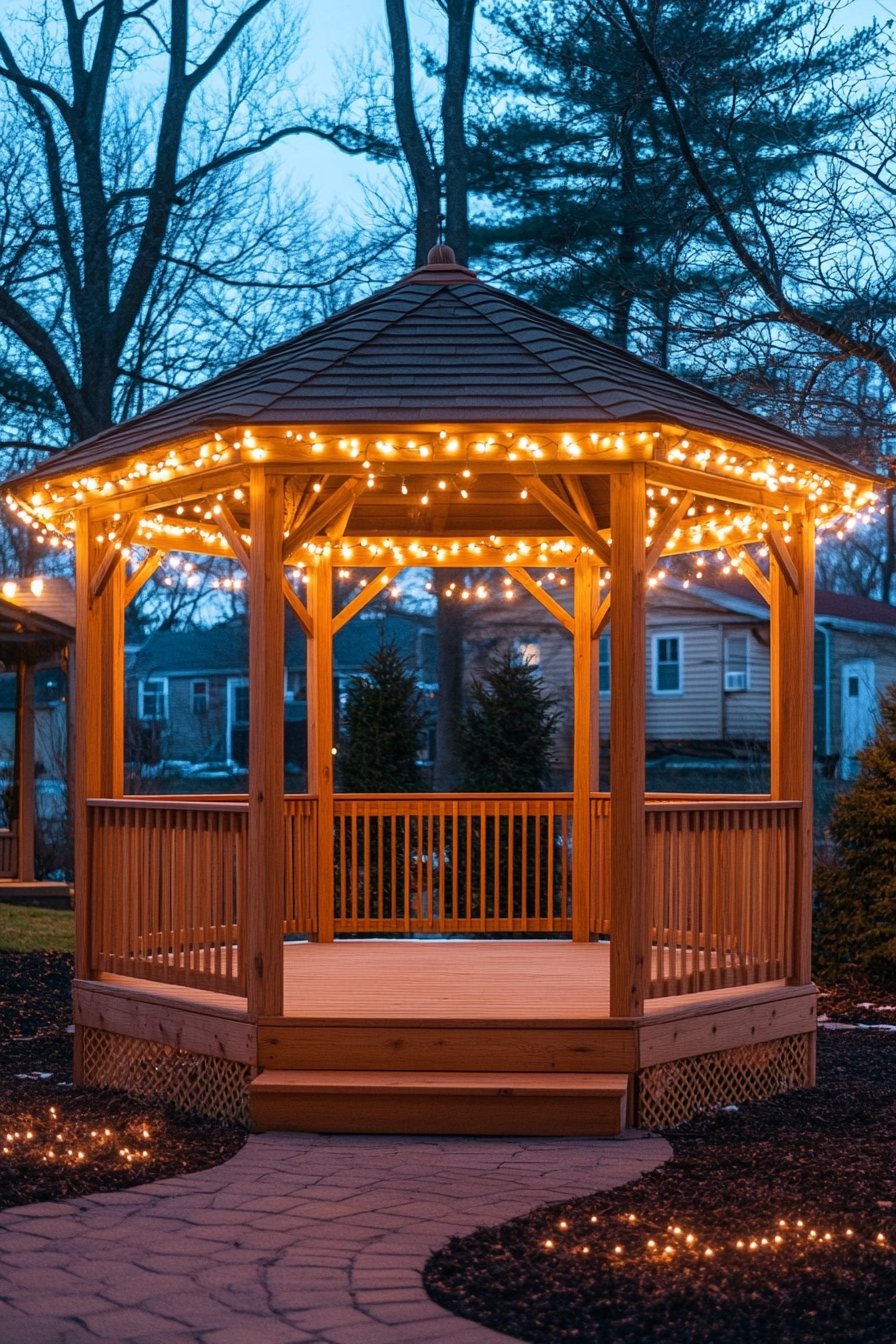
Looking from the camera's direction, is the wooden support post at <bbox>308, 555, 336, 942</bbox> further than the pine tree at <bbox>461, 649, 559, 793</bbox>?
No

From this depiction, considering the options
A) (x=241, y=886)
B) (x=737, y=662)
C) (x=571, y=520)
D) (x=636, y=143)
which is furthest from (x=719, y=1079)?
(x=737, y=662)

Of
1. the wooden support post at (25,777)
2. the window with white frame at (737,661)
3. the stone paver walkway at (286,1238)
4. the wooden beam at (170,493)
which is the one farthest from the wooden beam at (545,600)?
the window with white frame at (737,661)

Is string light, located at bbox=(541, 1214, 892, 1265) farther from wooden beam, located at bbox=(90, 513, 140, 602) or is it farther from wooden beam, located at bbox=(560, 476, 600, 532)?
wooden beam, located at bbox=(560, 476, 600, 532)

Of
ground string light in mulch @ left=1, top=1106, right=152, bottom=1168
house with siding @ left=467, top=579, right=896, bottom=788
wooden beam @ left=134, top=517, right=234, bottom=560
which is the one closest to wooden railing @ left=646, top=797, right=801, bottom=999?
ground string light in mulch @ left=1, top=1106, right=152, bottom=1168

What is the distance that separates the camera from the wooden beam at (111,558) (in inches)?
310

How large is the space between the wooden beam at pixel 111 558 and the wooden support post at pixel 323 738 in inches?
107

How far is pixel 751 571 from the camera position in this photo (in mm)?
8977

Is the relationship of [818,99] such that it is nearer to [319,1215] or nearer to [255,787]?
[255,787]

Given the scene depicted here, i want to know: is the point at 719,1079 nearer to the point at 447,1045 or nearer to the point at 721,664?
the point at 447,1045

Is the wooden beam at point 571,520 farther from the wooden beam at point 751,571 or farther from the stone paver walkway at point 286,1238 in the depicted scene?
the stone paver walkway at point 286,1238

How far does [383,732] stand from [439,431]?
9163 millimetres

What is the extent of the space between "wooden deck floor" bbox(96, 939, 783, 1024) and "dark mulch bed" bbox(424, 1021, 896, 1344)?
4.06ft

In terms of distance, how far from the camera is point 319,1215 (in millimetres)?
5289

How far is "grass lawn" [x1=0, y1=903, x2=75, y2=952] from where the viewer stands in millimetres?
13797
